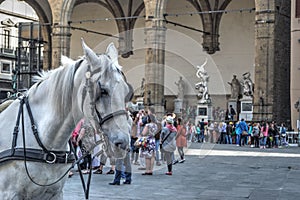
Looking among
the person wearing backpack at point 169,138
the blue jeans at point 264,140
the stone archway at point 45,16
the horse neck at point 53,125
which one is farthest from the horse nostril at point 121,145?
the stone archway at point 45,16

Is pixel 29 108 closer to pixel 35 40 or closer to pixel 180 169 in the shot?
pixel 180 169

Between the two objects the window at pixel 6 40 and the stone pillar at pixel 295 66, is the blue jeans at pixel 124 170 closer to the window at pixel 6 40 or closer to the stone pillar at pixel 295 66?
the stone pillar at pixel 295 66

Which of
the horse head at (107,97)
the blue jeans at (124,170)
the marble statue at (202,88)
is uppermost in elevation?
the marble statue at (202,88)

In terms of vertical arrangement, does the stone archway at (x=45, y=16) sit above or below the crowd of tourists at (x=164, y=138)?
above

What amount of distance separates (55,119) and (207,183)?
680cm

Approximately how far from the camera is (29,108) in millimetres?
3447

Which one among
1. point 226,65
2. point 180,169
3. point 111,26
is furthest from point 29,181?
point 111,26

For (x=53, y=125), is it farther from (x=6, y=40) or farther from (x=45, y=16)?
(x=6, y=40)

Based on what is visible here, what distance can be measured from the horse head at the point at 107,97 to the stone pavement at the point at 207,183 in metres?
5.02

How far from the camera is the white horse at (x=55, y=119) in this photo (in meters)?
2.98

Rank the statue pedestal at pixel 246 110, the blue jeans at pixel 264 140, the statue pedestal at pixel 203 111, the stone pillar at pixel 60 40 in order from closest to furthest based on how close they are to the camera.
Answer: the blue jeans at pixel 264 140, the statue pedestal at pixel 246 110, the statue pedestal at pixel 203 111, the stone pillar at pixel 60 40

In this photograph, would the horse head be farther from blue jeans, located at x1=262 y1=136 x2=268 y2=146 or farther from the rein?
blue jeans, located at x1=262 y1=136 x2=268 y2=146

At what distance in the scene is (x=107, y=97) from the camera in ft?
9.78

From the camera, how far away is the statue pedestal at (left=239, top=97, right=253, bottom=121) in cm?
2586
